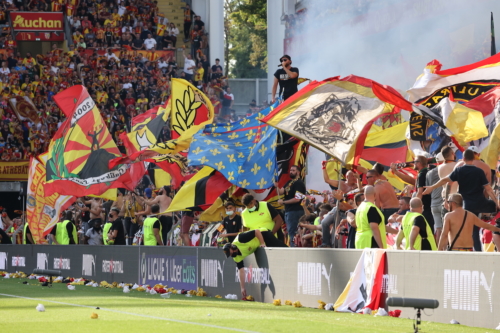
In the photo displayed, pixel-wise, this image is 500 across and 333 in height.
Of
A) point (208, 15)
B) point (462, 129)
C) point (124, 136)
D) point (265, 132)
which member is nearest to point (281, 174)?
point (265, 132)

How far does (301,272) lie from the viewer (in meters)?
12.8

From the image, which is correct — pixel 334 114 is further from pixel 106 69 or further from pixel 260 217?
pixel 106 69

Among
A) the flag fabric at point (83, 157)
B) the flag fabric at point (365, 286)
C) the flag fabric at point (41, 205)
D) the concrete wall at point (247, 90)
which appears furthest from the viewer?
the concrete wall at point (247, 90)

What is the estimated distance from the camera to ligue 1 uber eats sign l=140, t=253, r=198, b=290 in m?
15.8

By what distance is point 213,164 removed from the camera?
53.9ft

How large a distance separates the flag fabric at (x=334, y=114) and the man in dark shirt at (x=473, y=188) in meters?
2.06

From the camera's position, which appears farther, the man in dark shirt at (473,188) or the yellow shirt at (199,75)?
the yellow shirt at (199,75)

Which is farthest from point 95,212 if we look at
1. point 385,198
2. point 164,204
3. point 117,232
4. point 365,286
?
point 365,286

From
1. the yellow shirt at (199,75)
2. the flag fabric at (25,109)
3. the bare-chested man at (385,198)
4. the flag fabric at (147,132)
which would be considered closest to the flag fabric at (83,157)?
the flag fabric at (147,132)

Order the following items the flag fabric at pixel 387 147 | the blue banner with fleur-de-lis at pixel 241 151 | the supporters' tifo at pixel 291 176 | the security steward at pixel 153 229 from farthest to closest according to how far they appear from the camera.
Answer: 1. the security steward at pixel 153 229
2. the flag fabric at pixel 387 147
3. the blue banner with fleur-de-lis at pixel 241 151
4. the supporters' tifo at pixel 291 176

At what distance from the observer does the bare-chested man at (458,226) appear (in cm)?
1092

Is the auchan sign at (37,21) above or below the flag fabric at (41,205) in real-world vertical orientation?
above

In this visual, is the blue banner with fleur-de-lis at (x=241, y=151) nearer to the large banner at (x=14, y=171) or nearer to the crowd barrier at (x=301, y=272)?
the crowd barrier at (x=301, y=272)

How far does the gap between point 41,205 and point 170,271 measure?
24.2ft
